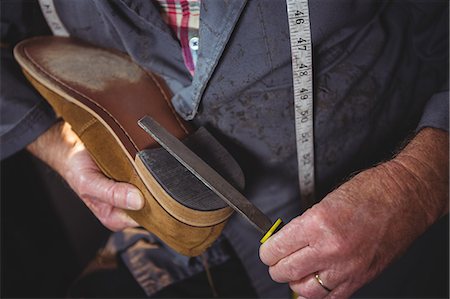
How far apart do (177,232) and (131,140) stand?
144 mm

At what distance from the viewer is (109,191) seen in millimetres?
798

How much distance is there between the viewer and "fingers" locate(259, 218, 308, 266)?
Answer: 0.68 meters

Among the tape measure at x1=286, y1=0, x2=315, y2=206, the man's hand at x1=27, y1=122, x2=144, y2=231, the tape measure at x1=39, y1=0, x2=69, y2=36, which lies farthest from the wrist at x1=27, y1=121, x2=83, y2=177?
the tape measure at x1=286, y1=0, x2=315, y2=206

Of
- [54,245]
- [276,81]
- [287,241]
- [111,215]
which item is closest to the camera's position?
[287,241]

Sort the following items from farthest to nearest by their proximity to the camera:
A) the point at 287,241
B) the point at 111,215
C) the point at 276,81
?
the point at 111,215 → the point at 276,81 → the point at 287,241

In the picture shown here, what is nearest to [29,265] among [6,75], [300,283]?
[6,75]

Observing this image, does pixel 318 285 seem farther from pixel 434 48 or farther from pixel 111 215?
pixel 434 48

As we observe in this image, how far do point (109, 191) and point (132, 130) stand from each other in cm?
10

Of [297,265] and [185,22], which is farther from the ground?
[185,22]

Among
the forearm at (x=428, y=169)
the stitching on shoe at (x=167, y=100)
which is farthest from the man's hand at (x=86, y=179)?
the forearm at (x=428, y=169)

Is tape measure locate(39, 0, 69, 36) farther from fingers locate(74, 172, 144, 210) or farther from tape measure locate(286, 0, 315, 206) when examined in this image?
tape measure locate(286, 0, 315, 206)

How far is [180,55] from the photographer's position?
2.67 ft

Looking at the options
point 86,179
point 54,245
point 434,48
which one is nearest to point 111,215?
point 86,179

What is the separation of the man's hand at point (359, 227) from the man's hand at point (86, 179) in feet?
0.73
